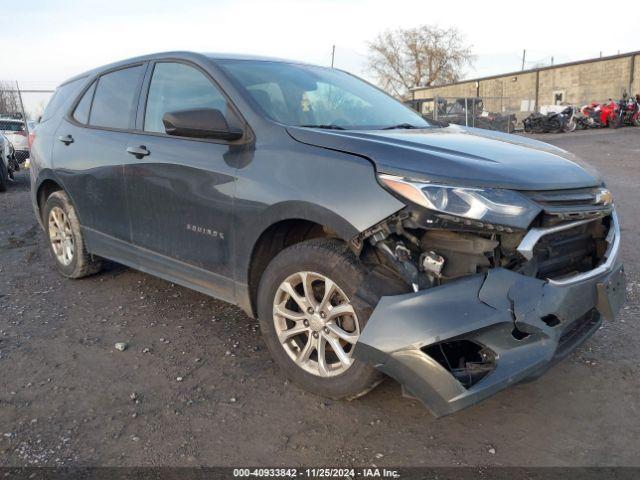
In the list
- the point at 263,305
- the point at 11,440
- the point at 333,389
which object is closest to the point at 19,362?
the point at 11,440

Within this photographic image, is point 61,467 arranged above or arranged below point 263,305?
below

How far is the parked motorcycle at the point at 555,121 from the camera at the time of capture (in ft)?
79.9

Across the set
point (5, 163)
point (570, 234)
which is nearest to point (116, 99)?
point (570, 234)

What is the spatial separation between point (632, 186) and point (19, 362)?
9481mm

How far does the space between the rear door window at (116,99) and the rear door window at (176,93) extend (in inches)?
8.9

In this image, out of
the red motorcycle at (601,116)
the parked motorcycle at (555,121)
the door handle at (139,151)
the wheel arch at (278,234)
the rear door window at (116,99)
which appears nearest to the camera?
the wheel arch at (278,234)

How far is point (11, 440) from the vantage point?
2.49m

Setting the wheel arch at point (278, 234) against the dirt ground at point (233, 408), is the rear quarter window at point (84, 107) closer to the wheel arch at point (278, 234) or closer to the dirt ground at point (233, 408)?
the dirt ground at point (233, 408)

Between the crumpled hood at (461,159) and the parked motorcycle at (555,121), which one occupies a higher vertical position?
the crumpled hood at (461,159)

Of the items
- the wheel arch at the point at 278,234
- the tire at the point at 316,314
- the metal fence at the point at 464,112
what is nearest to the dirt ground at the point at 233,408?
the tire at the point at 316,314

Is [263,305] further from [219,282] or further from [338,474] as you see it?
[338,474]

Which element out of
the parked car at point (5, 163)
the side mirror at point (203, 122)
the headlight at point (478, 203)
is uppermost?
the side mirror at point (203, 122)

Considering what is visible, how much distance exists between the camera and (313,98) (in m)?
3.46

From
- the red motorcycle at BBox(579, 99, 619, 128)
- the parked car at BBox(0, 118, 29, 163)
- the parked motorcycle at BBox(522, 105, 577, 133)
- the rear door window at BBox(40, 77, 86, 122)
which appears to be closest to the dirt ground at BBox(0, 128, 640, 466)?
the rear door window at BBox(40, 77, 86, 122)
